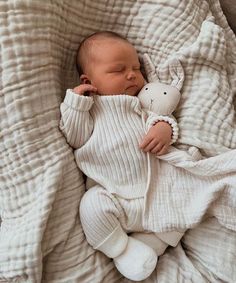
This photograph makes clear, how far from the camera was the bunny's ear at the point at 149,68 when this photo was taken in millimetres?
1255

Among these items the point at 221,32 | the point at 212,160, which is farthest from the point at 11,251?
the point at 221,32

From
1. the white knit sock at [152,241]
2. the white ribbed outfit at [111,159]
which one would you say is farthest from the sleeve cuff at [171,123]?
the white knit sock at [152,241]

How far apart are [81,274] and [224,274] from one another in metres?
0.31

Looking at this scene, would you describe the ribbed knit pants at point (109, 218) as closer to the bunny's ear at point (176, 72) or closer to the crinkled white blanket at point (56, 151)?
the crinkled white blanket at point (56, 151)

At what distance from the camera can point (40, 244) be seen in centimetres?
104

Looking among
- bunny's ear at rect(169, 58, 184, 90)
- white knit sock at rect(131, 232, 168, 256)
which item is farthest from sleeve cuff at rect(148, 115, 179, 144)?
white knit sock at rect(131, 232, 168, 256)

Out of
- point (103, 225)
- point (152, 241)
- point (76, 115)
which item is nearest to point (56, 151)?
point (76, 115)

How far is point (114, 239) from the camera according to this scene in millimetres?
1078

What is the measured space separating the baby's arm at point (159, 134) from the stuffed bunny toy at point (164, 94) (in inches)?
1.2

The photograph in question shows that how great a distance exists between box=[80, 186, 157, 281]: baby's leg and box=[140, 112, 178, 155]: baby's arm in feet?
0.48

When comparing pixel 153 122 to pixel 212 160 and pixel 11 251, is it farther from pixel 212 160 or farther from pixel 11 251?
pixel 11 251

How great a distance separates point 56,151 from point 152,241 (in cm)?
30

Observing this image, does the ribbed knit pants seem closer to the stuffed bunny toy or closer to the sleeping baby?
the sleeping baby

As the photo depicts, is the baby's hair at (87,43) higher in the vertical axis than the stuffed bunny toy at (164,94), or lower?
higher
